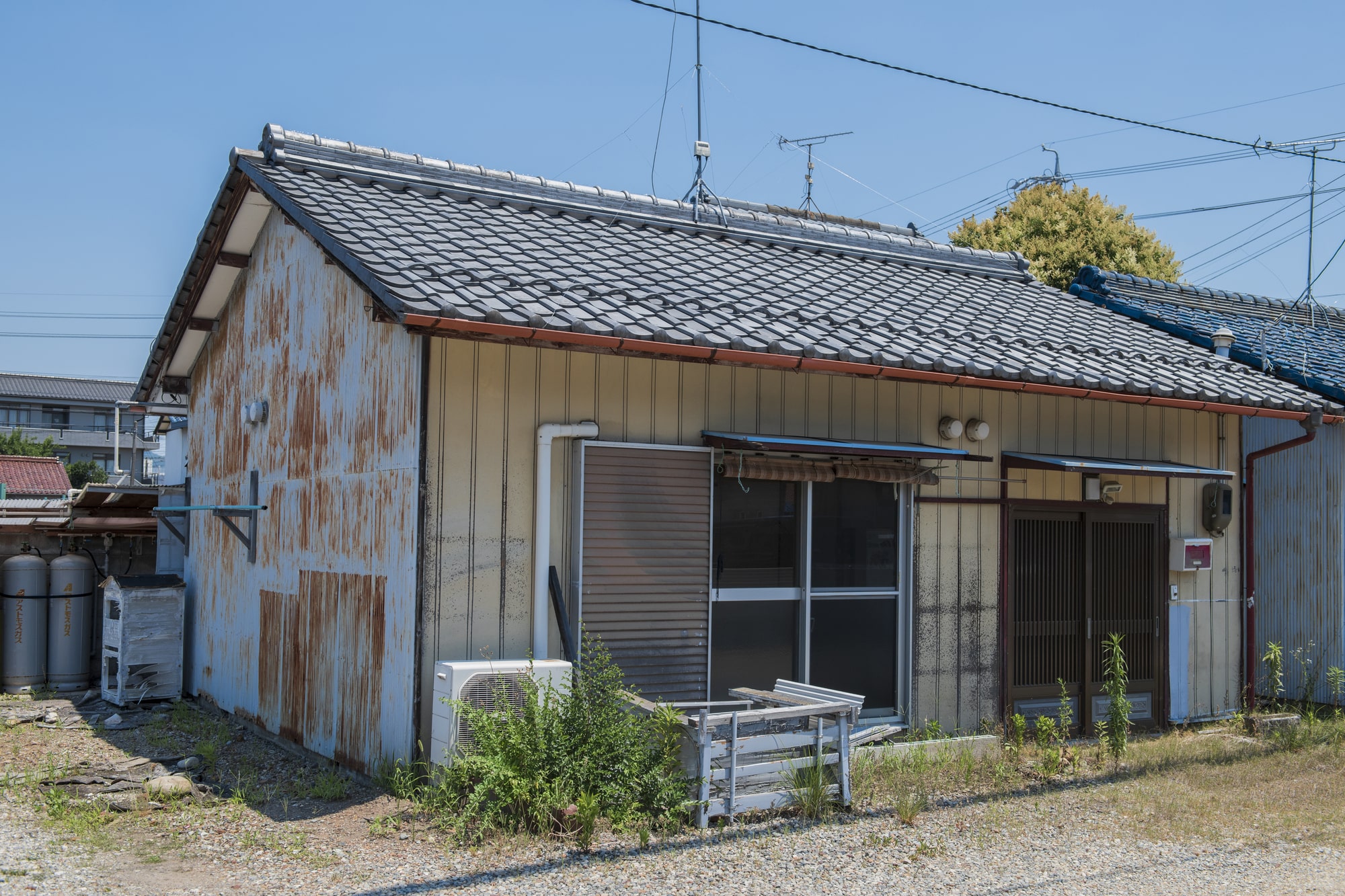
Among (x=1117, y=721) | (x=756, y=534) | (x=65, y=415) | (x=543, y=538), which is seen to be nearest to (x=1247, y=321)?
(x=1117, y=721)

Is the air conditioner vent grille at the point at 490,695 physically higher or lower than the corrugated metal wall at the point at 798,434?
lower

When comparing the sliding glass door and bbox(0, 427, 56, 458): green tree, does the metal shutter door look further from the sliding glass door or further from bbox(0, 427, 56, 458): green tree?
bbox(0, 427, 56, 458): green tree

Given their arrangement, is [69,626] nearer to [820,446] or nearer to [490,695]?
[490,695]

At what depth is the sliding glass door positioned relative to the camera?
7.30m

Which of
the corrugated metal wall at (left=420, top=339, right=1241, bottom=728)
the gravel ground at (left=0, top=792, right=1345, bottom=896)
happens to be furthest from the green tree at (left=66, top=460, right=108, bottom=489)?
the gravel ground at (left=0, top=792, right=1345, bottom=896)

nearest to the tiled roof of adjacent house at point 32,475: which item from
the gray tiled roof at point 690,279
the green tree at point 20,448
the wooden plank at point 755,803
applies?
the green tree at point 20,448

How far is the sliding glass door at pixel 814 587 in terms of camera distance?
7.30m

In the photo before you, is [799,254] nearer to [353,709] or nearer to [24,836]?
[353,709]

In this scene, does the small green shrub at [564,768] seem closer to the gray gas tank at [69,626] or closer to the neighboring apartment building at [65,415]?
the gray gas tank at [69,626]

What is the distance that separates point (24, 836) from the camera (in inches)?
223

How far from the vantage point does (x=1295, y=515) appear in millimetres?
10922

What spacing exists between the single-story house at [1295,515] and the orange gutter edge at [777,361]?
78.5 inches

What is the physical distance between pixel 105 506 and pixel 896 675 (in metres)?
9.13

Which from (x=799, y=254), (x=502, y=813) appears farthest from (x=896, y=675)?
(x=799, y=254)
